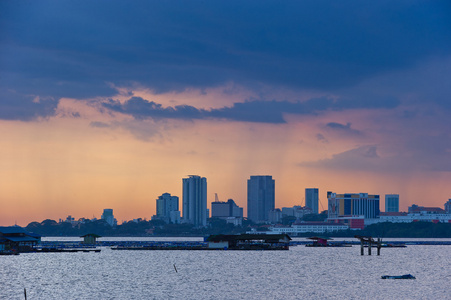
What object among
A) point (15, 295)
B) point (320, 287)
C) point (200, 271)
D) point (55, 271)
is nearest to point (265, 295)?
point (320, 287)

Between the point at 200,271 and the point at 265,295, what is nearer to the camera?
the point at 265,295

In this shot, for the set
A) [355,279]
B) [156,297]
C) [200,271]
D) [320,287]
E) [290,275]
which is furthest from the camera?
[200,271]

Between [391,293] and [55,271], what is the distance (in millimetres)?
72421

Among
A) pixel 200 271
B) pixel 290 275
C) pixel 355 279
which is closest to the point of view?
pixel 355 279

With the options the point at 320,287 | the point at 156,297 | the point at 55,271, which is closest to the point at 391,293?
the point at 320,287

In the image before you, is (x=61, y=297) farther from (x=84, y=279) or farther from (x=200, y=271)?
(x=200, y=271)

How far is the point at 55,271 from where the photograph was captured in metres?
145

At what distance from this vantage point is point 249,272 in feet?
449

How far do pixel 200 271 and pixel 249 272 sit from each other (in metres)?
10.5

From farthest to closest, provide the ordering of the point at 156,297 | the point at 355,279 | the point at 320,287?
1. the point at 355,279
2. the point at 320,287
3. the point at 156,297

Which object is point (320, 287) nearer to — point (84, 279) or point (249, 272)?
point (249, 272)

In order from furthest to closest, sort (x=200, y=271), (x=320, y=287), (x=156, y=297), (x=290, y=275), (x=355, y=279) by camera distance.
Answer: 1. (x=200, y=271)
2. (x=290, y=275)
3. (x=355, y=279)
4. (x=320, y=287)
5. (x=156, y=297)

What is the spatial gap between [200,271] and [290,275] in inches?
806

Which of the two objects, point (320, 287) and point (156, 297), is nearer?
point (156, 297)
